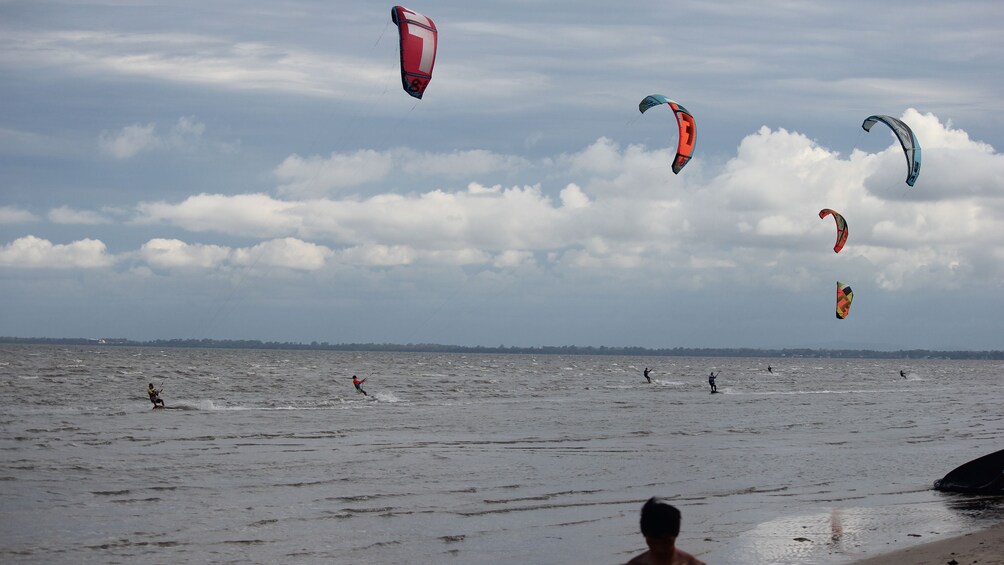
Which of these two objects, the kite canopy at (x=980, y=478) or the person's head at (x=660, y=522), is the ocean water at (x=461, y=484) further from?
the person's head at (x=660, y=522)

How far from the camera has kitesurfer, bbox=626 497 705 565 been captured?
505 cm

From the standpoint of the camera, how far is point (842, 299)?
39312 mm

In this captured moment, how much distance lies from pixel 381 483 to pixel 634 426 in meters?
14.3

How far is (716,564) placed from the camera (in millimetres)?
11234

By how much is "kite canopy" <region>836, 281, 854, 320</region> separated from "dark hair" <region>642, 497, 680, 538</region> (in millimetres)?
34239

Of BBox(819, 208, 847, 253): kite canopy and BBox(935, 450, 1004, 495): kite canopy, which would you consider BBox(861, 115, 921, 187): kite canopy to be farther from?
BBox(935, 450, 1004, 495): kite canopy

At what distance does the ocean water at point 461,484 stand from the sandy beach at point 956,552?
457mm

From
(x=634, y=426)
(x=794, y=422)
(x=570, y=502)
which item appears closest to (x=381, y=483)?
(x=570, y=502)

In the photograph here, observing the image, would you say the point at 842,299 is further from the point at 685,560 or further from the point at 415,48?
the point at 685,560

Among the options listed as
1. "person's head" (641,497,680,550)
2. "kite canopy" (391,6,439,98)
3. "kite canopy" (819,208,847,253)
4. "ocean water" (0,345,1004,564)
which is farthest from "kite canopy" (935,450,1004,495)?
"kite canopy" (819,208,847,253)

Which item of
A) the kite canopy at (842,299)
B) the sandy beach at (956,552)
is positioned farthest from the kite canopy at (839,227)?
the sandy beach at (956,552)

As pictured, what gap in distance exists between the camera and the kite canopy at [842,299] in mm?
37906

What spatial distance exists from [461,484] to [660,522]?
12.4 meters

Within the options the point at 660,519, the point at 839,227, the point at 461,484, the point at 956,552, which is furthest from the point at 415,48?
the point at 839,227
